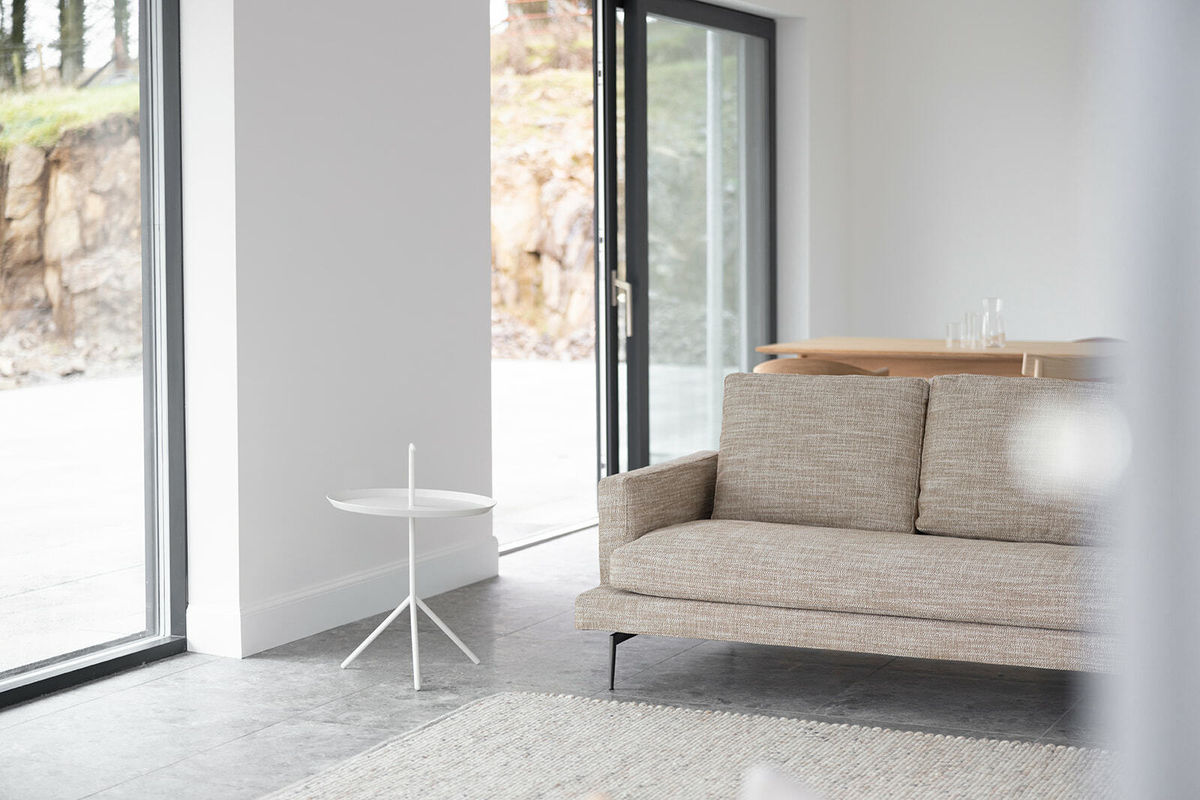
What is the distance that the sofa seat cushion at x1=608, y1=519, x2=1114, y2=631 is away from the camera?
3.13m

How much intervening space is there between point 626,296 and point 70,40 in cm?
315

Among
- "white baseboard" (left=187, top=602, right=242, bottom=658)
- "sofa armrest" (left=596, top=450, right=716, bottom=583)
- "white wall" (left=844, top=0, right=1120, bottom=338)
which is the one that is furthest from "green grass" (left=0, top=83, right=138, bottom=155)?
"white wall" (left=844, top=0, right=1120, bottom=338)

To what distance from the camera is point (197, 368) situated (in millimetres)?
3988

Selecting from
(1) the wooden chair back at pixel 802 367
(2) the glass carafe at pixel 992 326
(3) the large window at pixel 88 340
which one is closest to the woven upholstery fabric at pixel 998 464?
(1) the wooden chair back at pixel 802 367

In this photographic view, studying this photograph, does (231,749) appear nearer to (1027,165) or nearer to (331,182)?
(331,182)

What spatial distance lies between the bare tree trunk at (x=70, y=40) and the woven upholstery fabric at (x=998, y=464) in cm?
261

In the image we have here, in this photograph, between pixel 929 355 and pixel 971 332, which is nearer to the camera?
pixel 929 355

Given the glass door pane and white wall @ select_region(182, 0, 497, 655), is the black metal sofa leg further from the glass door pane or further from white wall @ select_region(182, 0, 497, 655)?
the glass door pane

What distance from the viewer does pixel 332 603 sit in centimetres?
433

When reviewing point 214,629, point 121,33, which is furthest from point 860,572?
A: point 121,33

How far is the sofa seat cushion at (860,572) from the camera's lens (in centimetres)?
313

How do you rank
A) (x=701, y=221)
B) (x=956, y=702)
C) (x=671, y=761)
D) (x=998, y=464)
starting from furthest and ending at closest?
(x=701, y=221) < (x=998, y=464) < (x=956, y=702) < (x=671, y=761)

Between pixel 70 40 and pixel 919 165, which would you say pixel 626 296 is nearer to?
pixel 919 165

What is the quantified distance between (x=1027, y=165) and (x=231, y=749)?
19.4ft
